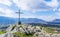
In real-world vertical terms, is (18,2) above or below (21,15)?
above

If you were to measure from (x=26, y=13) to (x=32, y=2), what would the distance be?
0.40 m

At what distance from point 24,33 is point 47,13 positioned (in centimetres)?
97

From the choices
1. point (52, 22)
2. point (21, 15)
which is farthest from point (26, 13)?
point (52, 22)

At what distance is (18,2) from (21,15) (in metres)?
0.43

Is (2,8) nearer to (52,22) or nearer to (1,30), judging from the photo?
(1,30)

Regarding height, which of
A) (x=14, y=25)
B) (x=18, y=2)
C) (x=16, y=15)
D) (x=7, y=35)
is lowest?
(x=7, y=35)

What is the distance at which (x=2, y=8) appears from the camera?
4.53m

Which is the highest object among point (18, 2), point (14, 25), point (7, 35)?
point (18, 2)

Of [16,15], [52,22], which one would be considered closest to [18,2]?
[16,15]

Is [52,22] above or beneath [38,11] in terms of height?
beneath

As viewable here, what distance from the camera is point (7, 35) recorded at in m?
4.48

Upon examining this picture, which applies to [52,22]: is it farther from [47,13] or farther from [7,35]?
[7,35]

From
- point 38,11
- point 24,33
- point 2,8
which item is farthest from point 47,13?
point 2,8

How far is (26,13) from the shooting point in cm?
459
